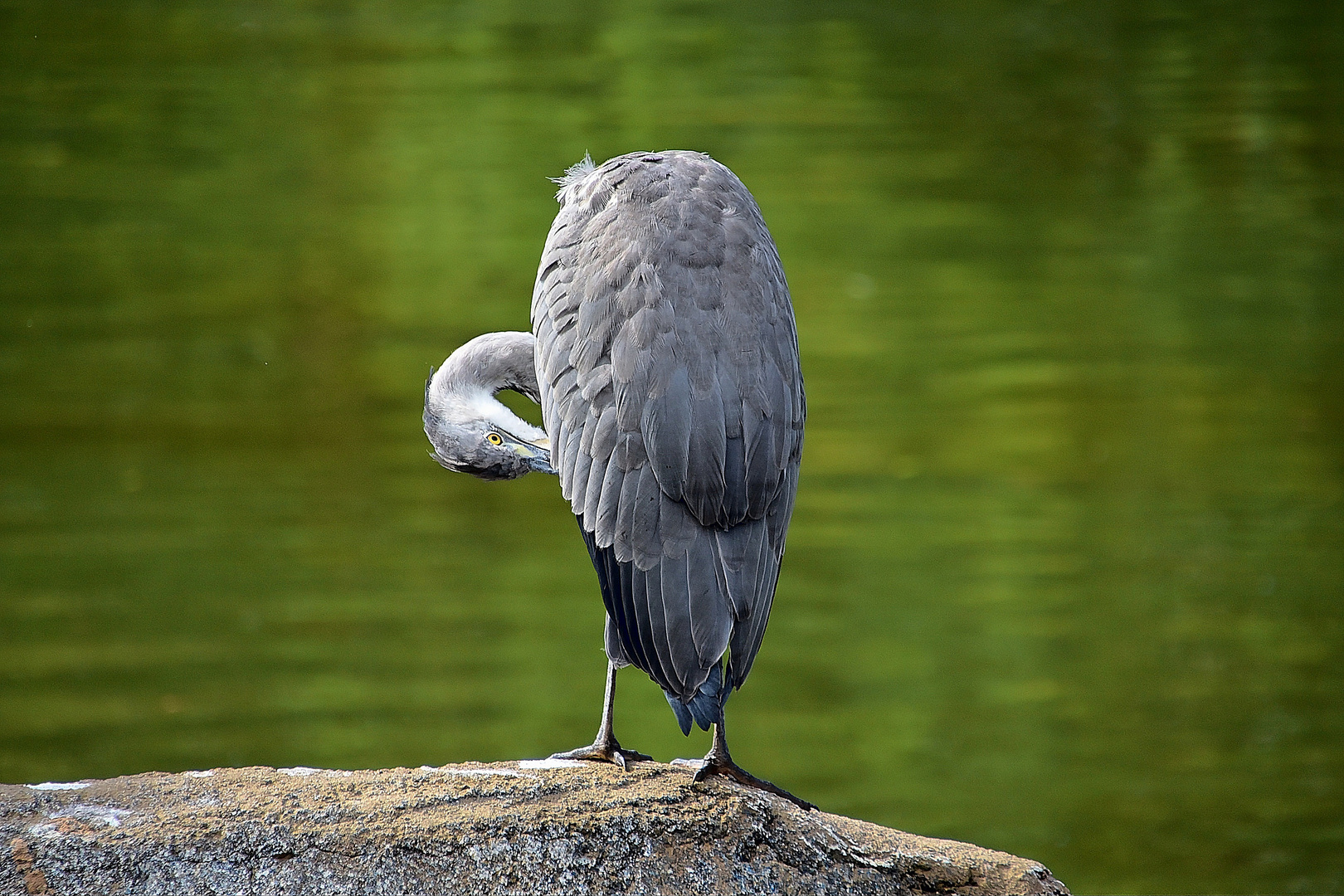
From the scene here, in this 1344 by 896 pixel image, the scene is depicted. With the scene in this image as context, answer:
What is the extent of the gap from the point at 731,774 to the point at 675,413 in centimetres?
64

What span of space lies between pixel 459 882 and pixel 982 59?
7301 mm

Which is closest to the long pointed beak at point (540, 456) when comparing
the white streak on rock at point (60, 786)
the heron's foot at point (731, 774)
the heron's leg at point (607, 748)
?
the heron's leg at point (607, 748)

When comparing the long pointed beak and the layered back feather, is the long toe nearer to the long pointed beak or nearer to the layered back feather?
the layered back feather

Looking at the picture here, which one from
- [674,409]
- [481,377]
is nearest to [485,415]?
[481,377]

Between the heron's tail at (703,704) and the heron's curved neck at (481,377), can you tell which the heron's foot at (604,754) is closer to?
the heron's tail at (703,704)

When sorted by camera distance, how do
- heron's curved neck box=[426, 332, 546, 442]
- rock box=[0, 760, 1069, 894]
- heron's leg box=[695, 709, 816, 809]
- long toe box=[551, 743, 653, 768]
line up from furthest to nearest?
heron's curved neck box=[426, 332, 546, 442], long toe box=[551, 743, 653, 768], heron's leg box=[695, 709, 816, 809], rock box=[0, 760, 1069, 894]

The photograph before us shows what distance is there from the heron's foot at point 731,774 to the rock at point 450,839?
28 mm

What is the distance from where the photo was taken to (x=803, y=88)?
8.32 m

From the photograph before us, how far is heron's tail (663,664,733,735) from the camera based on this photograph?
218 cm

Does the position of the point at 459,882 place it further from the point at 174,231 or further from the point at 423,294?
the point at 174,231

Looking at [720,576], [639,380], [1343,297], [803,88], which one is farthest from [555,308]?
[1343,297]

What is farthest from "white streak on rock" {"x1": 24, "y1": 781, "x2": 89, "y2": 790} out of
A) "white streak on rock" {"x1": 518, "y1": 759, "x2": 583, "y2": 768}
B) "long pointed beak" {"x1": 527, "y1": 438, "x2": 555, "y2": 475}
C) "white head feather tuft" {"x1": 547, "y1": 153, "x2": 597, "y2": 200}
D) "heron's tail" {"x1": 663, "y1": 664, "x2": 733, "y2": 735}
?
"white head feather tuft" {"x1": 547, "y1": 153, "x2": 597, "y2": 200}

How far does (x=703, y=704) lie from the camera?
2191 mm

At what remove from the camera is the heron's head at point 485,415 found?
3053 mm
